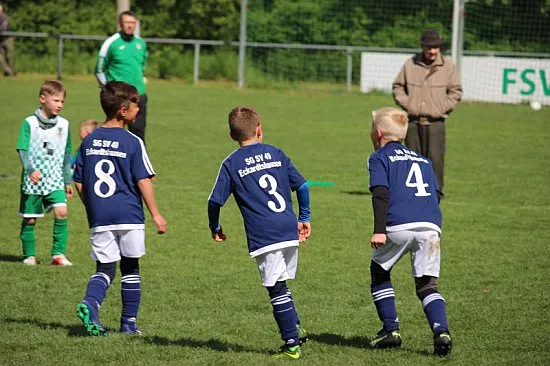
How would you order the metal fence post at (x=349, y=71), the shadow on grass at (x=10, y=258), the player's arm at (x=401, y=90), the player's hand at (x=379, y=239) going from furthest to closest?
the metal fence post at (x=349, y=71), the player's arm at (x=401, y=90), the shadow on grass at (x=10, y=258), the player's hand at (x=379, y=239)

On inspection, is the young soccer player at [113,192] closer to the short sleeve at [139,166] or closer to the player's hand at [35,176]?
the short sleeve at [139,166]

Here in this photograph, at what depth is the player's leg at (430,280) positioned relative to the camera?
6074mm

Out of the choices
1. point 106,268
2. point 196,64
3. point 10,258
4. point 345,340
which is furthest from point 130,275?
point 196,64

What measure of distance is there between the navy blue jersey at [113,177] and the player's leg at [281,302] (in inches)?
37.9

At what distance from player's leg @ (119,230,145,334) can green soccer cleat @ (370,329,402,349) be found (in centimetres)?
152

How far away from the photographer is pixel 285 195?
6102 millimetres

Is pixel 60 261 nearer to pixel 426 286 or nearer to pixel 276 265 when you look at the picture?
pixel 276 265

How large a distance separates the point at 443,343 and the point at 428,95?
7371 mm

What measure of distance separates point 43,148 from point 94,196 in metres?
2.65

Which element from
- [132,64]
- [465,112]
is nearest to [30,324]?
Answer: [132,64]

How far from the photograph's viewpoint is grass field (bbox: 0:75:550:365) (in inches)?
248

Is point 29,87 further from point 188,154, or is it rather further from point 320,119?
point 188,154

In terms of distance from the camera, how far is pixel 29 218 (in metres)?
9.03

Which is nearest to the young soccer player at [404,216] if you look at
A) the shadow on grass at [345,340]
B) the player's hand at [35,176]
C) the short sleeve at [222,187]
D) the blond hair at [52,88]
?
the shadow on grass at [345,340]
